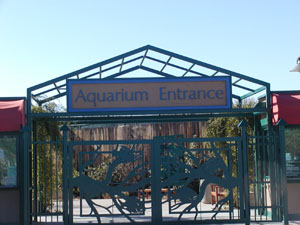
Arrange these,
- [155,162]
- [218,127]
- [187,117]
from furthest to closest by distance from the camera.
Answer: [218,127]
[187,117]
[155,162]

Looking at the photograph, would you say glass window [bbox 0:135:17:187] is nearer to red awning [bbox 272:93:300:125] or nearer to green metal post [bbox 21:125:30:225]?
green metal post [bbox 21:125:30:225]

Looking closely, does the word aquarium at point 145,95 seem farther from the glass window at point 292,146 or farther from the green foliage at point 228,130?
the green foliage at point 228,130

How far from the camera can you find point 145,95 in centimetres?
1067

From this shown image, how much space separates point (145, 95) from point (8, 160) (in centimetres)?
340

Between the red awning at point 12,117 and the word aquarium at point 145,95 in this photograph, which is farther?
the word aquarium at point 145,95

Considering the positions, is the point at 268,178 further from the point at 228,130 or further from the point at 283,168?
the point at 228,130

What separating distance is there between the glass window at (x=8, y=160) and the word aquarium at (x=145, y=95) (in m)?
1.50

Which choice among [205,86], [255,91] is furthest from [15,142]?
[255,91]

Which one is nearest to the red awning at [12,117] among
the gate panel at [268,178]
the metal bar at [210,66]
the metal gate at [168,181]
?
the metal gate at [168,181]

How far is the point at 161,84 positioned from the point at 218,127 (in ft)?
11.7

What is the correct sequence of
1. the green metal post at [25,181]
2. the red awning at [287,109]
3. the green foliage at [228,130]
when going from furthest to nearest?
the green foliage at [228,130]
the red awning at [287,109]
the green metal post at [25,181]

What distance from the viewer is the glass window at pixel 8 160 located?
1041cm

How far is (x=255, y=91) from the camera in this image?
1142cm

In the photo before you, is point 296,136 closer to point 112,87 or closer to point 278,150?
point 278,150
